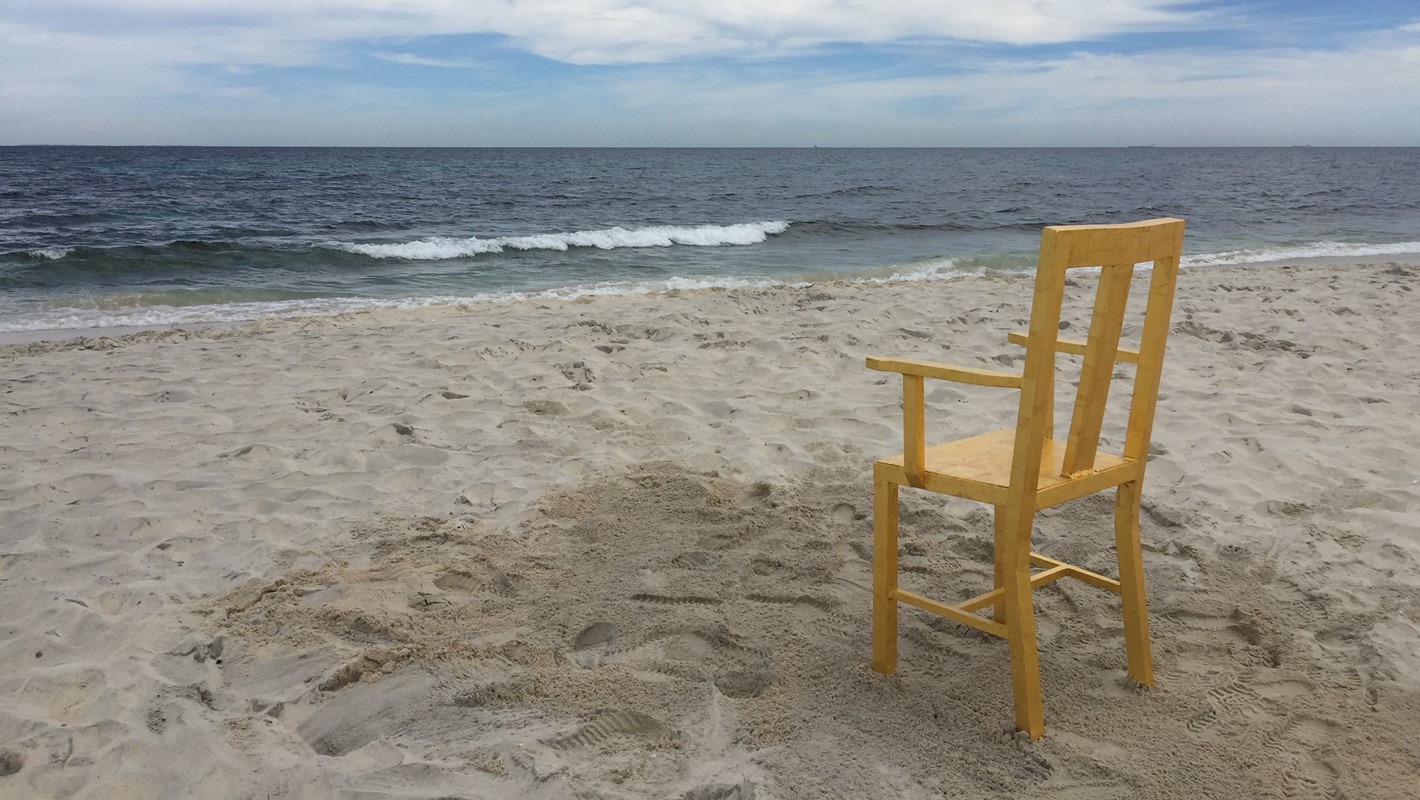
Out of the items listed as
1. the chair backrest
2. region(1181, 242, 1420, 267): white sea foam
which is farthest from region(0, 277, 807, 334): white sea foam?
the chair backrest

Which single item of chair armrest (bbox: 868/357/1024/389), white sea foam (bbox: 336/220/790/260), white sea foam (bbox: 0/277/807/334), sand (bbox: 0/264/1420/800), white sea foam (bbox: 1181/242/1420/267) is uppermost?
chair armrest (bbox: 868/357/1024/389)

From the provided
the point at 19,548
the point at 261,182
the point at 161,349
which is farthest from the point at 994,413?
the point at 261,182

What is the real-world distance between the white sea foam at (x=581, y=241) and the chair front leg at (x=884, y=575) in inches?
493

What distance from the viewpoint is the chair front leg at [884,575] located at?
2.47m

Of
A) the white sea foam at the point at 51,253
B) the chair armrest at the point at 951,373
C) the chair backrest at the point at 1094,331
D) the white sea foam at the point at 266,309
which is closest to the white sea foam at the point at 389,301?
the white sea foam at the point at 266,309

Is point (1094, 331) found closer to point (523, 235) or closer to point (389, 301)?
point (389, 301)

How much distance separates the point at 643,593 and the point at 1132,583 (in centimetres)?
147

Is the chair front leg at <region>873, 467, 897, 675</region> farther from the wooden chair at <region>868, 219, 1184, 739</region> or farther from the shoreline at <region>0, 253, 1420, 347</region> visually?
the shoreline at <region>0, 253, 1420, 347</region>

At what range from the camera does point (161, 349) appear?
21.5 feet

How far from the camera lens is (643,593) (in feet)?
9.93

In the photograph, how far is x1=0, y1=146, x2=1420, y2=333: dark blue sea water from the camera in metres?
10.9

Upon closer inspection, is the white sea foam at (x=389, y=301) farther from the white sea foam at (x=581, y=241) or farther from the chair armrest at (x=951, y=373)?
A: the chair armrest at (x=951, y=373)

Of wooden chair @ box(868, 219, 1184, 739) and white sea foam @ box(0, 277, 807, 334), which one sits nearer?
wooden chair @ box(868, 219, 1184, 739)

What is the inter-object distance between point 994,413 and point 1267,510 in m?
1.45
